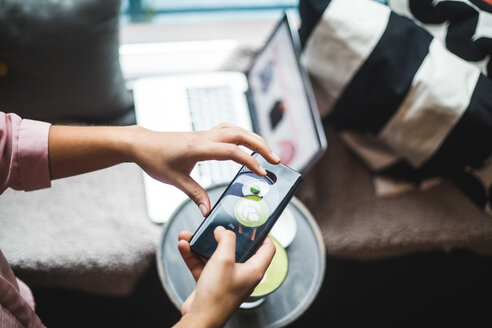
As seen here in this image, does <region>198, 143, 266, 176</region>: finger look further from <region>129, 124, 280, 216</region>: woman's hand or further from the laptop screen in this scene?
the laptop screen

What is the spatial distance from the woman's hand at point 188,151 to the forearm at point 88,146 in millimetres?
24

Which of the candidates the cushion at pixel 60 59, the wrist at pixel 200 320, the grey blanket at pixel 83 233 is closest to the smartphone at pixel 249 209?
the wrist at pixel 200 320

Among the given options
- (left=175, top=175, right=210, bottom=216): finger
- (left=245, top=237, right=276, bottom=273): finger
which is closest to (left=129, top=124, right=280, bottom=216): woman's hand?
(left=175, top=175, right=210, bottom=216): finger

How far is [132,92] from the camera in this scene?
103 centimetres

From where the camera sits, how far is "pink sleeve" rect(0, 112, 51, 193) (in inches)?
22.7

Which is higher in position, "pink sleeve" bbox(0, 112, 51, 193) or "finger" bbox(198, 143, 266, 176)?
"finger" bbox(198, 143, 266, 176)

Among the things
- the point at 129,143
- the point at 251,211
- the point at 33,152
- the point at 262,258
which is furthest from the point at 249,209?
the point at 33,152

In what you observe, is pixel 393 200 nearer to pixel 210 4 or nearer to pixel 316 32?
pixel 316 32

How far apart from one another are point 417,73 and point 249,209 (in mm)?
461

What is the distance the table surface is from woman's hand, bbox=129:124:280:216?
0.86 feet

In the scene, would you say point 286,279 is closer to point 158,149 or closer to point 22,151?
point 158,149

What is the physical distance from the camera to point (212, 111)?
3.34ft

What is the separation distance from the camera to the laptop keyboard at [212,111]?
3.09 feet

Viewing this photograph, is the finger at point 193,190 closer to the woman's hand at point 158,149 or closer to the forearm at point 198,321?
the woman's hand at point 158,149
